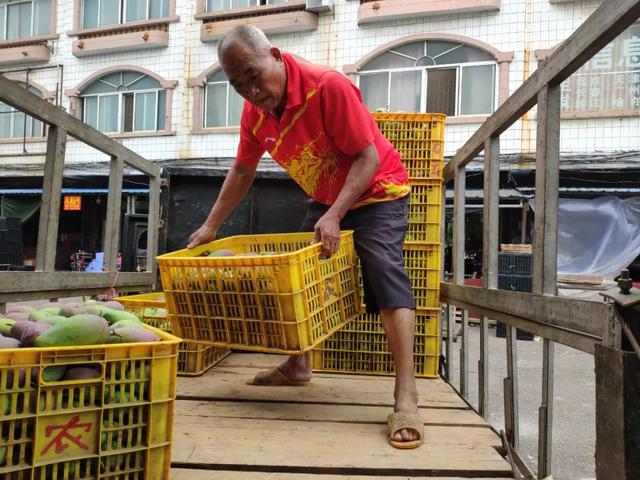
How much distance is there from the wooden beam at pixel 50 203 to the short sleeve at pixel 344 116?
1546mm

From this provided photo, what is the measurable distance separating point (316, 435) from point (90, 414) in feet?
2.84

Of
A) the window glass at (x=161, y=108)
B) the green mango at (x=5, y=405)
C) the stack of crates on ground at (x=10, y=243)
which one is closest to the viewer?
the green mango at (x=5, y=405)

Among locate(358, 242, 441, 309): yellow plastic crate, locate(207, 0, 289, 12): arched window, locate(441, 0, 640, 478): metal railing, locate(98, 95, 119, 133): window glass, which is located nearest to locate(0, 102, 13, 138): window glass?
locate(98, 95, 119, 133): window glass

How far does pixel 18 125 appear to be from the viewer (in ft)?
53.7

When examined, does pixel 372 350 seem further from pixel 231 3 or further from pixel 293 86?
pixel 231 3

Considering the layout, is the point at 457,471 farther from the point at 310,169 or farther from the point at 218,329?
the point at 310,169

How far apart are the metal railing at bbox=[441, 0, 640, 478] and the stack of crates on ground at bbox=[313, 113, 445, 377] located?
0.48m

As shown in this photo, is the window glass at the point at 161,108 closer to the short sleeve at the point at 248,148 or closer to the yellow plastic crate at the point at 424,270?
the short sleeve at the point at 248,148

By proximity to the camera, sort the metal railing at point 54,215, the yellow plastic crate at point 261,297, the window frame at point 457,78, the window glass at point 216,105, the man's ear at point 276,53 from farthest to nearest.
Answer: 1. the window glass at point 216,105
2. the window frame at point 457,78
3. the metal railing at point 54,215
4. the man's ear at point 276,53
5. the yellow plastic crate at point 261,297

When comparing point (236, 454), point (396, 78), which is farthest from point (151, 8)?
point (236, 454)

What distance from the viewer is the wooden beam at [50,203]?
2.89 m

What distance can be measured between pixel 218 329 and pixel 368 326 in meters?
1.14

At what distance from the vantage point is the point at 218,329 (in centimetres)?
232

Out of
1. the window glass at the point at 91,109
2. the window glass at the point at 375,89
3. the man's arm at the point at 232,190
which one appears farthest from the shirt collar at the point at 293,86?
the window glass at the point at 91,109
